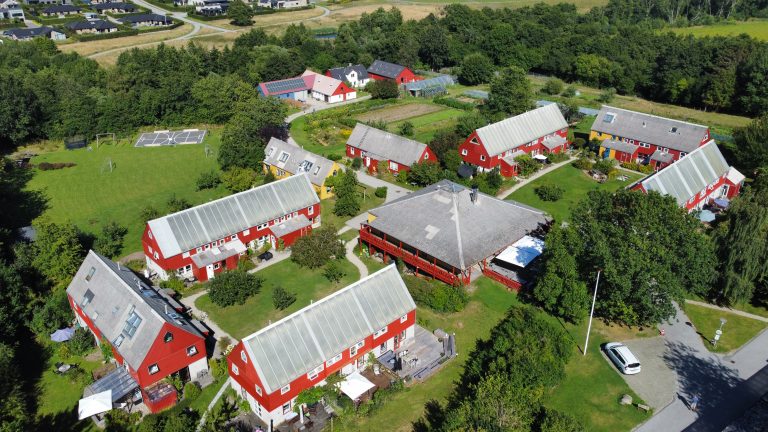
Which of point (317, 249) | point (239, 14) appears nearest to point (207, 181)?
point (317, 249)

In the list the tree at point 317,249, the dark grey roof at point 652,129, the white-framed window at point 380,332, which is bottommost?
the tree at point 317,249

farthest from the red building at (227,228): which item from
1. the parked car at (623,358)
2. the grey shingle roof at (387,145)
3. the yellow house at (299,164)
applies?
the parked car at (623,358)

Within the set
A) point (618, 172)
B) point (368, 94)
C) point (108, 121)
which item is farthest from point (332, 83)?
point (618, 172)

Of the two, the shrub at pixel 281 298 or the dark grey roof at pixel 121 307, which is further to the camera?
the shrub at pixel 281 298

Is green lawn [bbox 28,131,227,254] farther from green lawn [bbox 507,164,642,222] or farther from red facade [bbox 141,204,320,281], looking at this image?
green lawn [bbox 507,164,642,222]

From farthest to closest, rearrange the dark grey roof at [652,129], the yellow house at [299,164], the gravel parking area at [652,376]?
1. the dark grey roof at [652,129]
2. the yellow house at [299,164]
3. the gravel parking area at [652,376]

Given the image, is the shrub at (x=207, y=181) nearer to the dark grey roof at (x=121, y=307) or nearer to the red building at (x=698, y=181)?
the dark grey roof at (x=121, y=307)

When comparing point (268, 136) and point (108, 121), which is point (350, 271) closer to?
point (268, 136)
